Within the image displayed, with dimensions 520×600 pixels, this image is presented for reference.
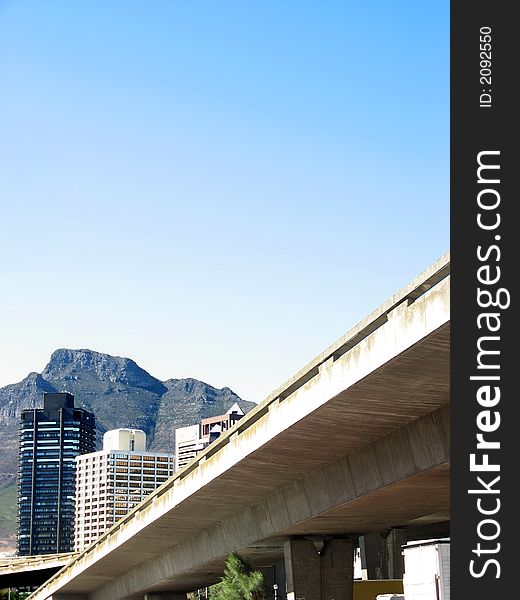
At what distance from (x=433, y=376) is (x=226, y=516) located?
22.2 metres

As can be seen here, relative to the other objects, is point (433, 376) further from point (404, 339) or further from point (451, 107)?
point (451, 107)

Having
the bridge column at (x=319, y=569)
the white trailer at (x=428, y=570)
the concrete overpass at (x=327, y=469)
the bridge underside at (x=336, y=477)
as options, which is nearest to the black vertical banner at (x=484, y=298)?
the concrete overpass at (x=327, y=469)

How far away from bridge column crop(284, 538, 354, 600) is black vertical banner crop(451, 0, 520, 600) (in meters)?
25.9

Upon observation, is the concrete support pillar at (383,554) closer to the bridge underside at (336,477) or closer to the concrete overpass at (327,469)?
the concrete overpass at (327,469)

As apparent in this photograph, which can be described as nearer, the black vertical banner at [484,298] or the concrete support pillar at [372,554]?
the black vertical banner at [484,298]

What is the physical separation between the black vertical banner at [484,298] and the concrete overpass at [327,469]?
3661 millimetres

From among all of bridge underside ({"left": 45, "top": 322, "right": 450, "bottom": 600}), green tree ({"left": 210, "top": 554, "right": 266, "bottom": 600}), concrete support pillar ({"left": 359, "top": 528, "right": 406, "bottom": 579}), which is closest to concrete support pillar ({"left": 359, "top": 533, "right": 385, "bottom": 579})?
concrete support pillar ({"left": 359, "top": 528, "right": 406, "bottom": 579})

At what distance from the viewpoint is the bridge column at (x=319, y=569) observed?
132 ft

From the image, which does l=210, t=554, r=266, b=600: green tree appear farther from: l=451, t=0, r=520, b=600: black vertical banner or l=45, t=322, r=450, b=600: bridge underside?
l=451, t=0, r=520, b=600: black vertical banner

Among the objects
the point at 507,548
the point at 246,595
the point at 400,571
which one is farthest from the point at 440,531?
the point at 507,548

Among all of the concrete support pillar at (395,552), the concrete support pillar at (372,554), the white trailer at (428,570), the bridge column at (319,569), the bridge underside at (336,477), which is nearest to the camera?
the bridge underside at (336,477)

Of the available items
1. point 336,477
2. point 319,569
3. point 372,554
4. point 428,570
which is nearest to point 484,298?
point 428,570

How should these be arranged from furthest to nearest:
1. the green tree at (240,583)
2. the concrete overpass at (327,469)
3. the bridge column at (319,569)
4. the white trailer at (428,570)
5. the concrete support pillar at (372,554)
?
1. the green tree at (240,583)
2. the concrete support pillar at (372,554)
3. the bridge column at (319,569)
4. the white trailer at (428,570)
5. the concrete overpass at (327,469)

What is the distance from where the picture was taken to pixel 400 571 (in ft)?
144
